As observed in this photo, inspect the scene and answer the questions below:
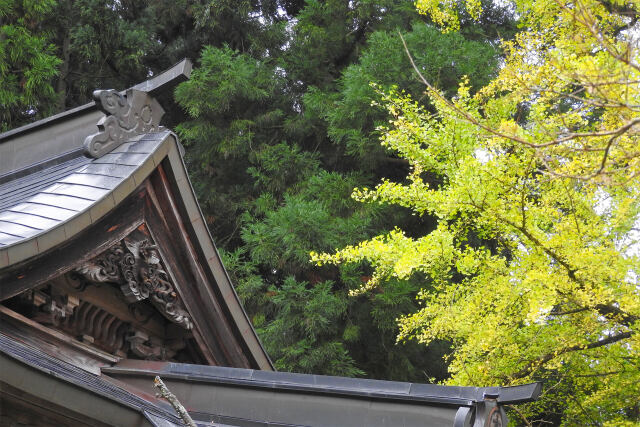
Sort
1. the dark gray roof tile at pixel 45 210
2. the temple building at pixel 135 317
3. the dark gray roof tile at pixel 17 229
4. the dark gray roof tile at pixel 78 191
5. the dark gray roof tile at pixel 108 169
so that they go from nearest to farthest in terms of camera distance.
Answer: the temple building at pixel 135 317, the dark gray roof tile at pixel 17 229, the dark gray roof tile at pixel 45 210, the dark gray roof tile at pixel 78 191, the dark gray roof tile at pixel 108 169

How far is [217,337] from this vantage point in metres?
3.50

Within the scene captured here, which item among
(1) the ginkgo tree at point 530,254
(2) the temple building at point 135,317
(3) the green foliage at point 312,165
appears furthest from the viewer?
(3) the green foliage at point 312,165

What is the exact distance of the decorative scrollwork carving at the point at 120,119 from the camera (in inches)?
130

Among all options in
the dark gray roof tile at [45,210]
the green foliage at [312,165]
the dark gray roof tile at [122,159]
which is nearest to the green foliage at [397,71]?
the green foliage at [312,165]

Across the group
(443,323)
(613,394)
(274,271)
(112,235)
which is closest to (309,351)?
(274,271)

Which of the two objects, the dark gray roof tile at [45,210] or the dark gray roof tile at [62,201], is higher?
the dark gray roof tile at [62,201]

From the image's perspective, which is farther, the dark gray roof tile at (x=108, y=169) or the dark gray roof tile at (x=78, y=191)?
the dark gray roof tile at (x=108, y=169)

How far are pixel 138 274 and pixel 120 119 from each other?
0.84 meters

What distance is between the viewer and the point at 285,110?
11625mm

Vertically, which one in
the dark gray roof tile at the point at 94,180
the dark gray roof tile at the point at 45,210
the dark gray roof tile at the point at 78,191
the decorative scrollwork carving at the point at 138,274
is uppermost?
the dark gray roof tile at the point at 94,180

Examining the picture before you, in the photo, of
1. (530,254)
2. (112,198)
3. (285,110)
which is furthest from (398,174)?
(112,198)

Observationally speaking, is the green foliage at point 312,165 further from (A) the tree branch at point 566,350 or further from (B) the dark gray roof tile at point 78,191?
(B) the dark gray roof tile at point 78,191

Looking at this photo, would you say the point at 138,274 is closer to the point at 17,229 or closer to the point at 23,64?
the point at 17,229

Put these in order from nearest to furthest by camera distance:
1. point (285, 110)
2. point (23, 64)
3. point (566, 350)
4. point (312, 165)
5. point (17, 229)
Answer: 1. point (17, 229)
2. point (566, 350)
3. point (23, 64)
4. point (312, 165)
5. point (285, 110)
